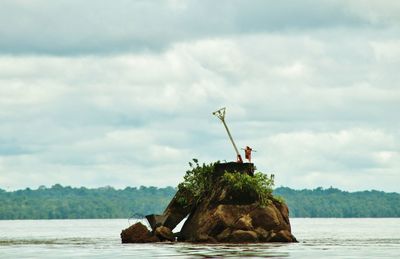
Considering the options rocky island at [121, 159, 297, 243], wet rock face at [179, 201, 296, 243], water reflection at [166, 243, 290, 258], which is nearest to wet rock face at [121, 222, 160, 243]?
rocky island at [121, 159, 297, 243]

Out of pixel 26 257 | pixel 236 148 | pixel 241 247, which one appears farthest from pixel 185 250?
pixel 236 148

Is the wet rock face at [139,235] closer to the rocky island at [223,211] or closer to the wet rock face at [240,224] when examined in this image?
the rocky island at [223,211]

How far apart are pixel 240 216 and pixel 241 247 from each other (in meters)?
7.85

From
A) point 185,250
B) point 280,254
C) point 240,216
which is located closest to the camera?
point 280,254

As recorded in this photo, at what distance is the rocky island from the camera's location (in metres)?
82.3

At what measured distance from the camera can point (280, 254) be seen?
66.7 metres

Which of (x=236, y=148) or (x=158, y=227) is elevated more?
(x=236, y=148)

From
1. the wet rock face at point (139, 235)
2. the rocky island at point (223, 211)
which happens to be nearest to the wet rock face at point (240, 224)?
the rocky island at point (223, 211)

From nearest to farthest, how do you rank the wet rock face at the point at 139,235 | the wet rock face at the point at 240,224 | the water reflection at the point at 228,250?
the water reflection at the point at 228,250
the wet rock face at the point at 240,224
the wet rock face at the point at 139,235

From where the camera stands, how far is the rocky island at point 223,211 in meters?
82.3

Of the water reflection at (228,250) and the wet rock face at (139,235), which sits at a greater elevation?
the wet rock face at (139,235)

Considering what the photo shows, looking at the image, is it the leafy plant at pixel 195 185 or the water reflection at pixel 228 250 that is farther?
the leafy plant at pixel 195 185

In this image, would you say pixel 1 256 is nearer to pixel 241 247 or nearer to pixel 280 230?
pixel 241 247

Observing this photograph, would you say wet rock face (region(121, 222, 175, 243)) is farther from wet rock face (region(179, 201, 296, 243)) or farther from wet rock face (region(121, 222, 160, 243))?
wet rock face (region(179, 201, 296, 243))
